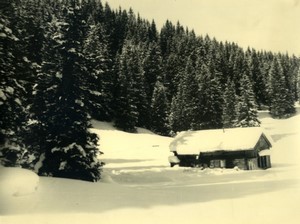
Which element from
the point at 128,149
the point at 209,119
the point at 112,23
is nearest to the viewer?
the point at 128,149

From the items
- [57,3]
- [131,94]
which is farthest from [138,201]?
[57,3]

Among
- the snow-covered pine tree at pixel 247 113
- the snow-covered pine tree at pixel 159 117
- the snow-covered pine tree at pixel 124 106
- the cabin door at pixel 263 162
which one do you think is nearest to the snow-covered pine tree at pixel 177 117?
the snow-covered pine tree at pixel 159 117

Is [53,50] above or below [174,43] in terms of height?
below

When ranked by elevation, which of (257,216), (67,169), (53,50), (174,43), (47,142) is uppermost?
(174,43)

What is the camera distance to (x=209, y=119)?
238ft

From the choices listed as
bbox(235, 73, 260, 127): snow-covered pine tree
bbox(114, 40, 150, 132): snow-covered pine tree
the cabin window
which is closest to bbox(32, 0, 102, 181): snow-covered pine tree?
the cabin window

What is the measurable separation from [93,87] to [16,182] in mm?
18827

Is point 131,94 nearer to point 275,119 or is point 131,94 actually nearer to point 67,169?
point 275,119

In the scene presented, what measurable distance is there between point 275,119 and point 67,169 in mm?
80686

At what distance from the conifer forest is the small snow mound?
154 inches

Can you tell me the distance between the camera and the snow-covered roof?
146ft

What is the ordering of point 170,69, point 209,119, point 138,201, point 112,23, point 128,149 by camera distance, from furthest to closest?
1. point 112,23
2. point 170,69
3. point 209,119
4. point 128,149
5. point 138,201

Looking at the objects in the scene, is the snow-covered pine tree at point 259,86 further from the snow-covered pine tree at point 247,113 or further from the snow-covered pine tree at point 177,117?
the snow-covered pine tree at point 247,113

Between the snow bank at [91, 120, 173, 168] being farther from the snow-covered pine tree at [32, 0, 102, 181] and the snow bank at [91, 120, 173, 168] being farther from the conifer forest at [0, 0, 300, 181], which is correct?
the snow-covered pine tree at [32, 0, 102, 181]
